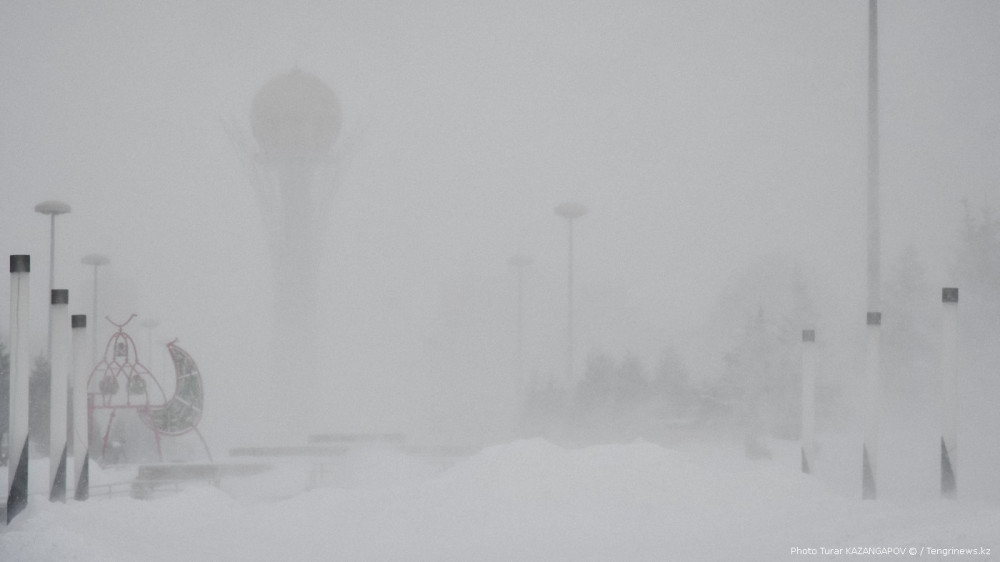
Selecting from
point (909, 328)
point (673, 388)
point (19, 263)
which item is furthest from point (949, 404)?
point (909, 328)

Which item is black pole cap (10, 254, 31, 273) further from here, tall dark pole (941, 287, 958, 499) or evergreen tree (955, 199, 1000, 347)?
evergreen tree (955, 199, 1000, 347)

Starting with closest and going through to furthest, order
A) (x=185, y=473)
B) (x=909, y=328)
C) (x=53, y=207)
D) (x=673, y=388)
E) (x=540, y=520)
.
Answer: (x=540, y=520) < (x=185, y=473) < (x=53, y=207) < (x=673, y=388) < (x=909, y=328)

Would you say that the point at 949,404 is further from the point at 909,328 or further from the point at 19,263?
the point at 909,328

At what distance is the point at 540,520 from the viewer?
14.6m

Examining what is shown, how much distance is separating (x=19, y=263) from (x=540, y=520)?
8.66m

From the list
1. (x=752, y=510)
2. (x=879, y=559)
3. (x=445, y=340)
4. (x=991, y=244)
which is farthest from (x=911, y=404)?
(x=445, y=340)

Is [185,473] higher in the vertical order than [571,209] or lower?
lower

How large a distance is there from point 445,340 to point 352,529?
5781 cm

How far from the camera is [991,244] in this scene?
129 ft

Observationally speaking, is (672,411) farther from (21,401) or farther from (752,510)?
(21,401)

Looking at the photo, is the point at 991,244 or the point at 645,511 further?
the point at 991,244

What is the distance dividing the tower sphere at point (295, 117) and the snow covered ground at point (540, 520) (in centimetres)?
3448

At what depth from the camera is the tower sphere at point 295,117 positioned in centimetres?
4975

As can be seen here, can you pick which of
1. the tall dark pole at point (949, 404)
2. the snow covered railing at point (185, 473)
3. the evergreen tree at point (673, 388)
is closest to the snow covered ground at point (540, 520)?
the tall dark pole at point (949, 404)
